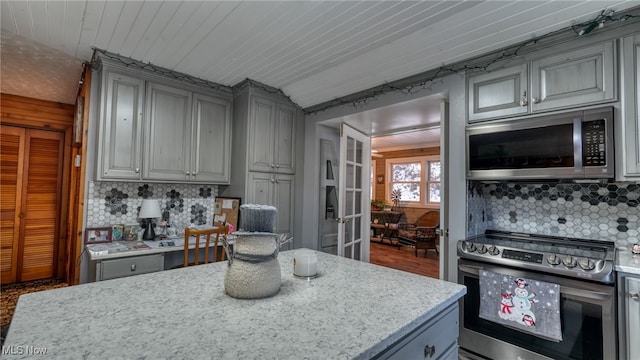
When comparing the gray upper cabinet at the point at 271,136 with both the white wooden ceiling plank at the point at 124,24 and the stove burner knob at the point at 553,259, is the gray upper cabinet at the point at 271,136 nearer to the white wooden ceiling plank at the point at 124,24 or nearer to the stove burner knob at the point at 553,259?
the white wooden ceiling plank at the point at 124,24

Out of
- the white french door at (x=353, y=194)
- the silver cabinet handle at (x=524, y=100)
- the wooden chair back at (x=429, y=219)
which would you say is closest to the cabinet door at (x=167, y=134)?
the white french door at (x=353, y=194)

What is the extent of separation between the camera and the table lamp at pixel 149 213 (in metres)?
2.64

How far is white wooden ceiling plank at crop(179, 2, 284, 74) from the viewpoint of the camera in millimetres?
1783

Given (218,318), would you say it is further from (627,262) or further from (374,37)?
(627,262)

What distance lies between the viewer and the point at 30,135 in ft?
11.8

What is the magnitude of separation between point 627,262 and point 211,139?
10.8ft

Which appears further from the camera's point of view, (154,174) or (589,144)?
(154,174)

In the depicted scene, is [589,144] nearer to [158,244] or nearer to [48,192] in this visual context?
[158,244]

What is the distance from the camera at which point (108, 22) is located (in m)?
1.95

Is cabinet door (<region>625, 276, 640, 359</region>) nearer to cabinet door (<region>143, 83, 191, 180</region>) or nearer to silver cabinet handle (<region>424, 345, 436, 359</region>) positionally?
silver cabinet handle (<region>424, 345, 436, 359</region>)

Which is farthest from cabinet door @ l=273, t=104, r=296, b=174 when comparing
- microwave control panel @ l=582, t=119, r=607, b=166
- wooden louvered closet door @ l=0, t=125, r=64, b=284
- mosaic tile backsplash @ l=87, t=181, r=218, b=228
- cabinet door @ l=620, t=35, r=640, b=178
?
wooden louvered closet door @ l=0, t=125, r=64, b=284

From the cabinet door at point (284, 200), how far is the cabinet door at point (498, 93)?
Answer: 6.34 feet

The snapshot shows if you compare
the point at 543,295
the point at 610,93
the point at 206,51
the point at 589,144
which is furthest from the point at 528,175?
the point at 206,51

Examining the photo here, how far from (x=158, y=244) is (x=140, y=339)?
2.01m
